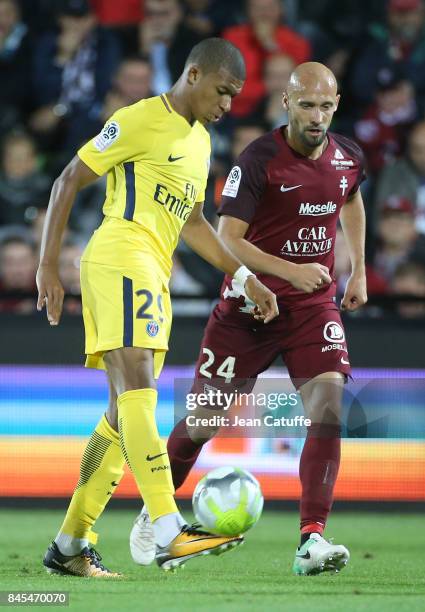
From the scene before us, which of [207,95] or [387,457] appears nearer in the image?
[207,95]

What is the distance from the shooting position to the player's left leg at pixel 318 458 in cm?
580

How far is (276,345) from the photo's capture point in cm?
630

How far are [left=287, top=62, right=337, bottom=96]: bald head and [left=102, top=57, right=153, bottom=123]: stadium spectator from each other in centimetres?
472

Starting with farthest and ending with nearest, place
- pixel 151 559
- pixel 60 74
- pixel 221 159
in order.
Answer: pixel 60 74
pixel 221 159
pixel 151 559

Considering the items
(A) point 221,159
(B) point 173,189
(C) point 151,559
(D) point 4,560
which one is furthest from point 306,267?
(A) point 221,159

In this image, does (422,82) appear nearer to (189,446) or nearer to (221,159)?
(221,159)

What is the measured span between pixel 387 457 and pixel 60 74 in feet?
15.6

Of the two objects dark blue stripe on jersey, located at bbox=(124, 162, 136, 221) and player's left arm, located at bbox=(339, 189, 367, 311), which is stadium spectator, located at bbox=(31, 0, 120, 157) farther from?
dark blue stripe on jersey, located at bbox=(124, 162, 136, 221)

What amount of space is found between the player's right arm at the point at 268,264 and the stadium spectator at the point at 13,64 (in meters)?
5.77

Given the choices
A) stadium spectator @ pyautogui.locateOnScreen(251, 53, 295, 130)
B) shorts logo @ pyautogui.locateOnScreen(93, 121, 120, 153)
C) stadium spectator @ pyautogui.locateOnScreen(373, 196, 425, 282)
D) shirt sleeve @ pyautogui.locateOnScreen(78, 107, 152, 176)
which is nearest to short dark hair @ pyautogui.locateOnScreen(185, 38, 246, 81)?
shirt sleeve @ pyautogui.locateOnScreen(78, 107, 152, 176)

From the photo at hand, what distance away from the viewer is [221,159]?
1044 centimetres

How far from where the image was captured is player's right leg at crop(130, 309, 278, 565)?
635cm

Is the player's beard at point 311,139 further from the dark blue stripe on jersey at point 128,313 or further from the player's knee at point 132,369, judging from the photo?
the player's knee at point 132,369

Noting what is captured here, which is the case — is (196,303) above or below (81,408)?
above
